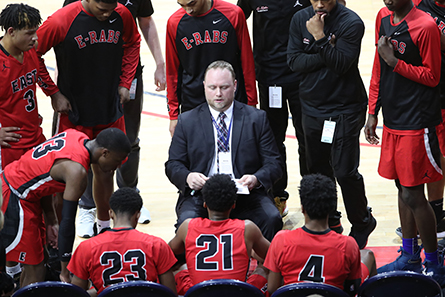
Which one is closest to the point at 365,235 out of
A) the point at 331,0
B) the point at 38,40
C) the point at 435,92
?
the point at 435,92

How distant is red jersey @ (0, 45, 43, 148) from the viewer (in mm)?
4031

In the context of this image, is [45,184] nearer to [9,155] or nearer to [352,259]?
[9,155]

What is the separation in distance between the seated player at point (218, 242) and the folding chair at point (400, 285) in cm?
68

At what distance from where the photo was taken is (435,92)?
155 inches

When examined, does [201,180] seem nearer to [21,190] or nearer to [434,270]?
[21,190]

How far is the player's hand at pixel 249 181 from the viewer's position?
390 cm

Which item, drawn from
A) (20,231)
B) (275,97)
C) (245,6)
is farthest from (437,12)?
(20,231)

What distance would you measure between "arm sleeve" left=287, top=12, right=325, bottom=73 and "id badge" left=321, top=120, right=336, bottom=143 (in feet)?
1.30

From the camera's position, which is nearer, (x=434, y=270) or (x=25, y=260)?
(x=25, y=260)

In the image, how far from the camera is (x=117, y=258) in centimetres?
311

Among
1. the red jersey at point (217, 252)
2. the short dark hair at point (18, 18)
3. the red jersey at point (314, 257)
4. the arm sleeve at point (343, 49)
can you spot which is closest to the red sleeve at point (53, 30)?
the short dark hair at point (18, 18)

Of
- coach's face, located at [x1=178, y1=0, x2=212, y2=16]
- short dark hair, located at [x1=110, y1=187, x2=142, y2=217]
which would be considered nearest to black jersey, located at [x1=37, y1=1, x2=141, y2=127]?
coach's face, located at [x1=178, y1=0, x2=212, y2=16]

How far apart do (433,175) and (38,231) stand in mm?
2530

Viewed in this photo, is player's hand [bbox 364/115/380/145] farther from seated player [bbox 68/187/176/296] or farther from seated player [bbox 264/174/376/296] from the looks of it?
seated player [bbox 68/187/176/296]
